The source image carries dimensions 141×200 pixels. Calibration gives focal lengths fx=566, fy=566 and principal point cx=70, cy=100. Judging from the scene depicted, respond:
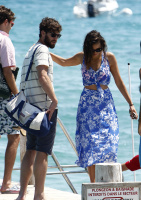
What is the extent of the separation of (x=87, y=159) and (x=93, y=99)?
19.3 inches

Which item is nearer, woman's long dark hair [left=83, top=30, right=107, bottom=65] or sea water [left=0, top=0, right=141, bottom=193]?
woman's long dark hair [left=83, top=30, right=107, bottom=65]

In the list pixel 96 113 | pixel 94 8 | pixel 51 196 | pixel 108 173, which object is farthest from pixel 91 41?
pixel 94 8

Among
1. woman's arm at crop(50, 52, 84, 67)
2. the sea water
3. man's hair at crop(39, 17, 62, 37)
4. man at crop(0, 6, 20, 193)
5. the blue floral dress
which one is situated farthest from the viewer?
the sea water

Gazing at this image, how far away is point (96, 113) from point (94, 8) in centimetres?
4393

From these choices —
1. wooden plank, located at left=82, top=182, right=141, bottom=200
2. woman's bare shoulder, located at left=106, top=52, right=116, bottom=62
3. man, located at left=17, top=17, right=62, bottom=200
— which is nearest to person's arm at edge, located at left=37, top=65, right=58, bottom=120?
man, located at left=17, top=17, right=62, bottom=200

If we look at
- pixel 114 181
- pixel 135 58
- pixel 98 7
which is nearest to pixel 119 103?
pixel 135 58

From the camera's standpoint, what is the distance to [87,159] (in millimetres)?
4598

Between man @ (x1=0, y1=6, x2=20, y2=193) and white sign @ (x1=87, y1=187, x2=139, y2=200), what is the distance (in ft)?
4.52

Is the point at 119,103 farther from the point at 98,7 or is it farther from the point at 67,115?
the point at 98,7

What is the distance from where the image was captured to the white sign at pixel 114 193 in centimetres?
331

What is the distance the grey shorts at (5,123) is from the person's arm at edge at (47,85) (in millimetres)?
560

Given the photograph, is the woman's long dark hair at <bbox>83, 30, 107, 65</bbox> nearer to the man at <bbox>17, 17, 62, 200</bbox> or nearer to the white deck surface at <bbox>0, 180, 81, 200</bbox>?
the man at <bbox>17, 17, 62, 200</bbox>

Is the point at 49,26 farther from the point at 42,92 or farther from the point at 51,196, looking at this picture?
the point at 51,196

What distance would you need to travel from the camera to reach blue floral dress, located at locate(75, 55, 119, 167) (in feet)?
15.0
